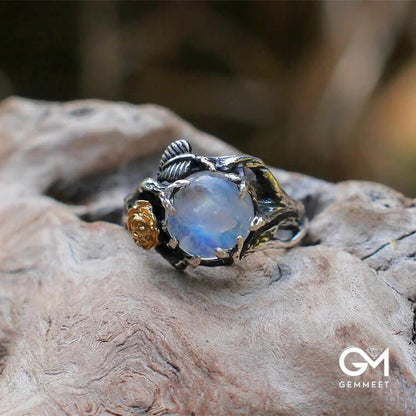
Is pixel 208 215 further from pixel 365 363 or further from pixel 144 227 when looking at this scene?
pixel 365 363

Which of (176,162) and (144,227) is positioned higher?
(176,162)

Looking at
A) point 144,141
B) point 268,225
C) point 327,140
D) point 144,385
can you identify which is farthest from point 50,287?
point 327,140

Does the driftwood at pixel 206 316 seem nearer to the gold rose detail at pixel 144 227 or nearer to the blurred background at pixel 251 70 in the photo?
the gold rose detail at pixel 144 227

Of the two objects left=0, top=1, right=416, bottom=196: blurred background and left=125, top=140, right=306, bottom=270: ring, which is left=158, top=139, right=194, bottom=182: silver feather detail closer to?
left=125, top=140, right=306, bottom=270: ring

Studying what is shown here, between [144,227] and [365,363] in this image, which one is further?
[144,227]

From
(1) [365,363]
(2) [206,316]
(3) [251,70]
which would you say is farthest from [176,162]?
(3) [251,70]

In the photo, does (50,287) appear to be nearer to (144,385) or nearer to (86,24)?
(144,385)
